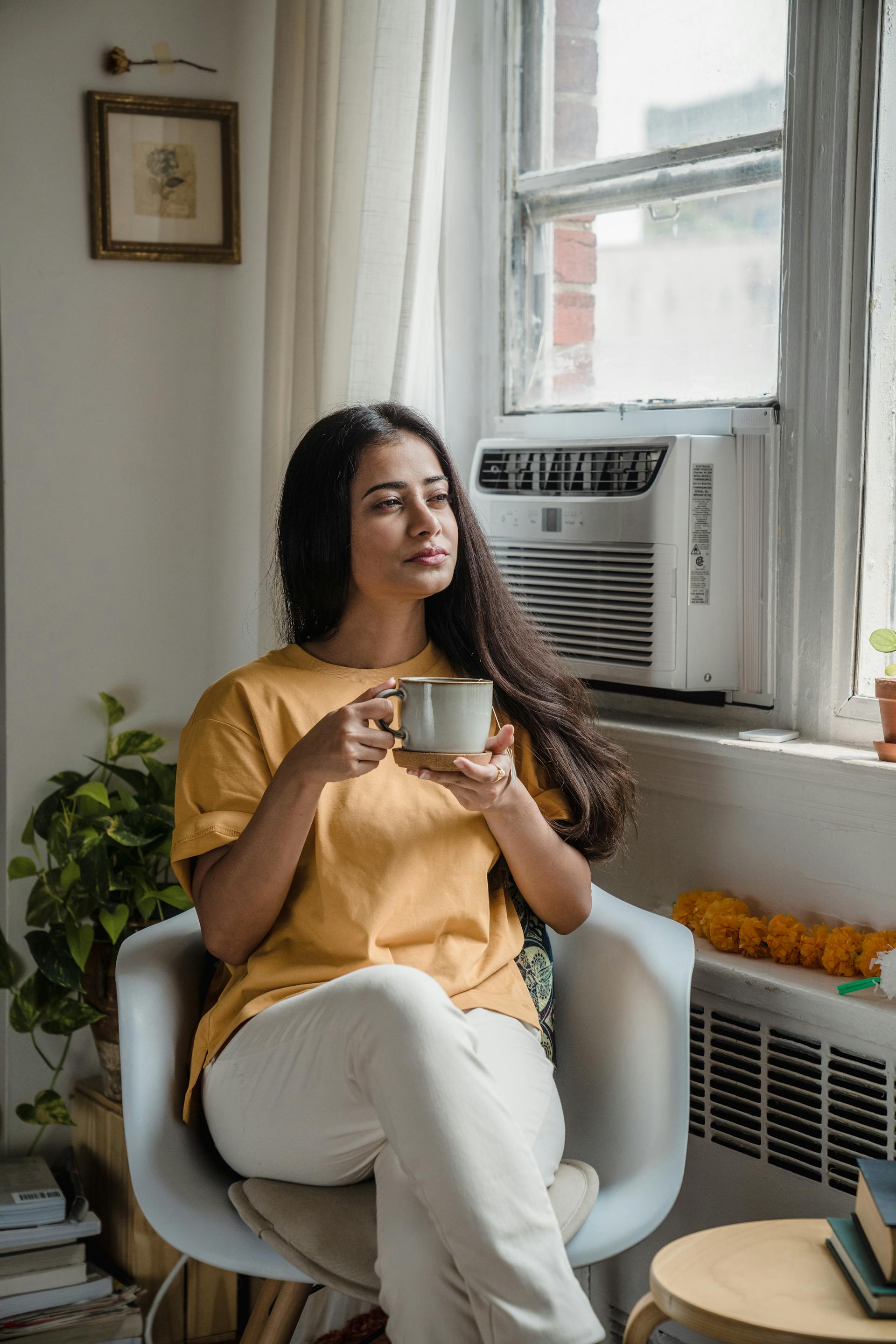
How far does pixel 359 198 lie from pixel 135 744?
0.96 m

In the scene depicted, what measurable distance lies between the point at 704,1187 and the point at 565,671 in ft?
2.29

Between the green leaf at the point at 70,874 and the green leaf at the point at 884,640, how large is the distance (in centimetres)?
123

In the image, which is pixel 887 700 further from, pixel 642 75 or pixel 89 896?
pixel 89 896

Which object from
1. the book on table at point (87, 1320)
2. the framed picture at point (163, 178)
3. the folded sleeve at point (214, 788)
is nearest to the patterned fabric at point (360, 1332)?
the book on table at point (87, 1320)

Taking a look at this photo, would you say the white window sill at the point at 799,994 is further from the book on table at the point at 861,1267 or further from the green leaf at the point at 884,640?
the green leaf at the point at 884,640

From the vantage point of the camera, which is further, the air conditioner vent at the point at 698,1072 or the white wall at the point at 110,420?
the white wall at the point at 110,420

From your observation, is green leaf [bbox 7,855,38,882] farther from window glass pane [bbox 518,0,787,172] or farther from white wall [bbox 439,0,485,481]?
window glass pane [bbox 518,0,787,172]

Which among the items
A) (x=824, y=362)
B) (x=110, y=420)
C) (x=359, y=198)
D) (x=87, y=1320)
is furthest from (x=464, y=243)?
(x=87, y=1320)

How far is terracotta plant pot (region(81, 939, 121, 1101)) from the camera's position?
6.79 feet

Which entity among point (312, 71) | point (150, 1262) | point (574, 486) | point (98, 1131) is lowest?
point (150, 1262)

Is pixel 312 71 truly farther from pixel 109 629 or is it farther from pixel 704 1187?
pixel 704 1187

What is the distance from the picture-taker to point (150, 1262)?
2.02 metres

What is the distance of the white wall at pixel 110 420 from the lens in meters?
2.14

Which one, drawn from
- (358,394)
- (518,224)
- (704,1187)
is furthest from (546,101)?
(704,1187)
